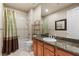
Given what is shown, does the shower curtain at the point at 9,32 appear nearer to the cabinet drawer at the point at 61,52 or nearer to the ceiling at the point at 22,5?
the ceiling at the point at 22,5

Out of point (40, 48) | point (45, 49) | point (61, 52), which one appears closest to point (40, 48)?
point (40, 48)

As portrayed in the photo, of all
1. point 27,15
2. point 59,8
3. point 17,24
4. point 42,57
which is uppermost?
point 59,8

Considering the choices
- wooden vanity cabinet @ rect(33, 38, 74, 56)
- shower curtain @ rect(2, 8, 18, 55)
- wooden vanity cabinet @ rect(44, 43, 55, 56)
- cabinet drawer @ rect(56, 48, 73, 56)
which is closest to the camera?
cabinet drawer @ rect(56, 48, 73, 56)

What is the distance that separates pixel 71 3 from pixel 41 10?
58cm

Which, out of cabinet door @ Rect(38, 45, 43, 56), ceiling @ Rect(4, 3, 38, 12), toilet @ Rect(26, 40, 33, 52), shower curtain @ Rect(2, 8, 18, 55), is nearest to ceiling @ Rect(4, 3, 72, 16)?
ceiling @ Rect(4, 3, 38, 12)

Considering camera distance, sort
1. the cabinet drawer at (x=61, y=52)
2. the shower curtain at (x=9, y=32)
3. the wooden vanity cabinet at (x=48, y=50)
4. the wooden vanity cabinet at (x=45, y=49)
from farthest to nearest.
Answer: the shower curtain at (x=9, y=32) < the wooden vanity cabinet at (x=48, y=50) < the wooden vanity cabinet at (x=45, y=49) < the cabinet drawer at (x=61, y=52)

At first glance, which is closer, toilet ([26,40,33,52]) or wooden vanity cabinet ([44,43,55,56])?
wooden vanity cabinet ([44,43,55,56])

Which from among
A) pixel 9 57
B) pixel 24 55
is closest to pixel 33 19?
pixel 24 55

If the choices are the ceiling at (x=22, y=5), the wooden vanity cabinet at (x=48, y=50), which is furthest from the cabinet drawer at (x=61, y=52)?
the ceiling at (x=22, y=5)

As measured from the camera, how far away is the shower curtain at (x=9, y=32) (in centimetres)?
194

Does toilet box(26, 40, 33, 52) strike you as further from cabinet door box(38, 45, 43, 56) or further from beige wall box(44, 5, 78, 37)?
beige wall box(44, 5, 78, 37)

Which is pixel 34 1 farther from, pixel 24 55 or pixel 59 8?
pixel 24 55

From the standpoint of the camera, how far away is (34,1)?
6.27 ft

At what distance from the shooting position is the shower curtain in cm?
194
